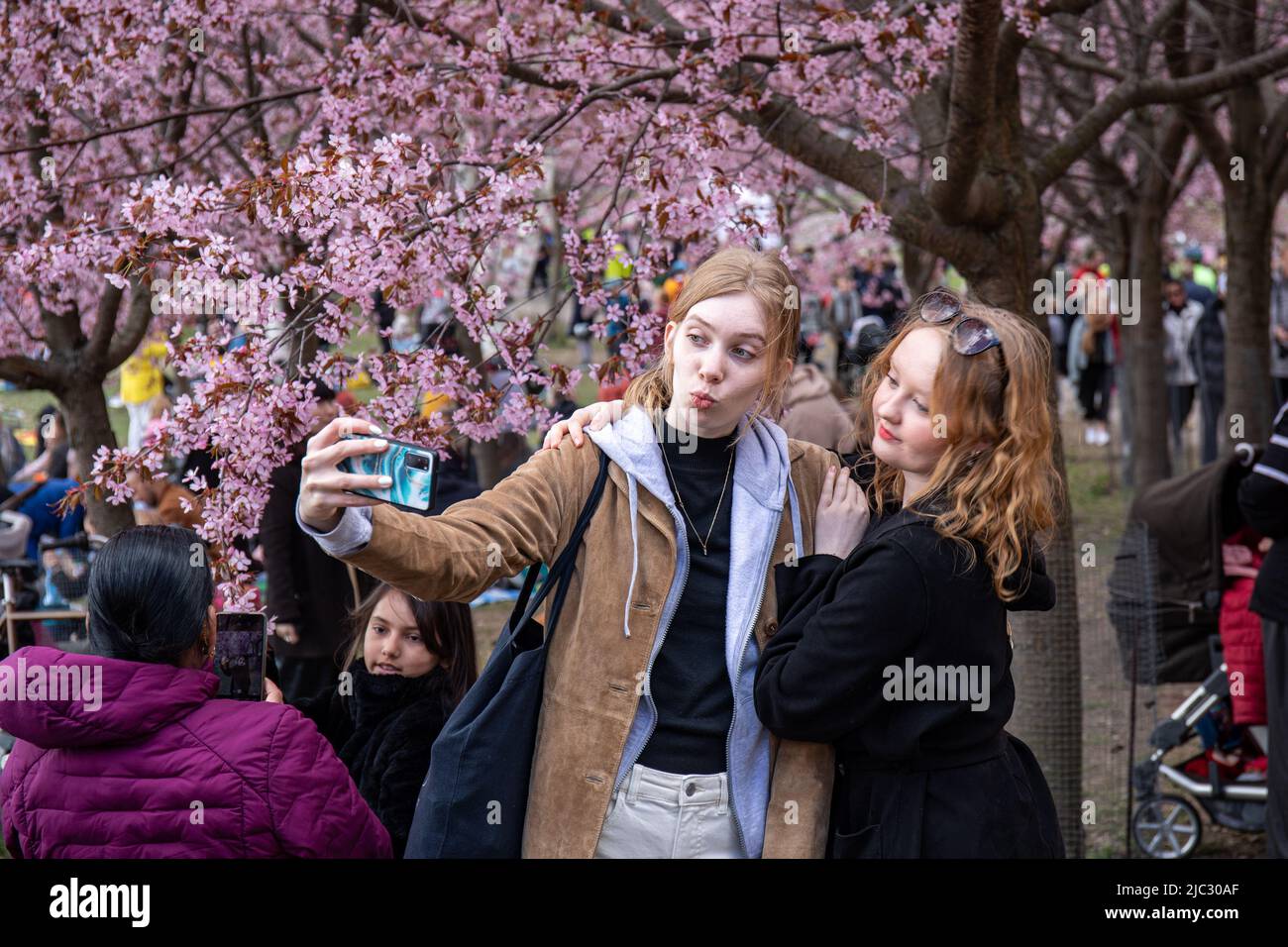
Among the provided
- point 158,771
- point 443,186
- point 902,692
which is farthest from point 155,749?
point 443,186

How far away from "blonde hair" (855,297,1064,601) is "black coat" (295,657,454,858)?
1.34m

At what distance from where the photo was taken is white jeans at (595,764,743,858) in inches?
94.6

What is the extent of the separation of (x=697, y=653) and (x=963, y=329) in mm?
783

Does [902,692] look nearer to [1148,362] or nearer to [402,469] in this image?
[402,469]

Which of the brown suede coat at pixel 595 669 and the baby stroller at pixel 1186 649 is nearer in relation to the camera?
the brown suede coat at pixel 595 669

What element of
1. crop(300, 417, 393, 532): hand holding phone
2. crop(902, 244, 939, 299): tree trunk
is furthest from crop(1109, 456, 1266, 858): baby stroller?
crop(902, 244, 939, 299): tree trunk

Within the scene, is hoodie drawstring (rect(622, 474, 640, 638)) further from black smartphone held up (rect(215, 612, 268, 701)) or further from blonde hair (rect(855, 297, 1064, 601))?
black smartphone held up (rect(215, 612, 268, 701))

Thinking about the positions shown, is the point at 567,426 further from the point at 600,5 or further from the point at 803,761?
the point at 600,5

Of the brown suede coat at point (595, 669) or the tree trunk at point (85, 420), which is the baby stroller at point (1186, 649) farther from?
the tree trunk at point (85, 420)

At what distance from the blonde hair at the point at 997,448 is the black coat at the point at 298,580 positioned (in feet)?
11.5

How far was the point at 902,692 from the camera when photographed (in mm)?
2393

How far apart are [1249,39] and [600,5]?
4934 millimetres

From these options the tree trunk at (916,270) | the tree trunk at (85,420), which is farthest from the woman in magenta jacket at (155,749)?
the tree trunk at (916,270)

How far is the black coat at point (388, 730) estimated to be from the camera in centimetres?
315
